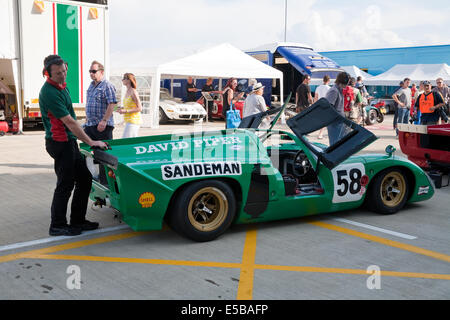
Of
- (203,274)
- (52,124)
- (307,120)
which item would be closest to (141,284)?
(203,274)

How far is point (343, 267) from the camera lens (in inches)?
157

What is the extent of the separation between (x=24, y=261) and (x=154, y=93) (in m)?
12.2

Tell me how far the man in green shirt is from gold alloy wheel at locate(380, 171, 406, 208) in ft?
10.7

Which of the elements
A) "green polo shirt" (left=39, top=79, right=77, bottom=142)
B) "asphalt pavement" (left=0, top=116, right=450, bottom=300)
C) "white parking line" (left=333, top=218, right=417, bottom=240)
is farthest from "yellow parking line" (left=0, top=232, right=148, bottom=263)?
"white parking line" (left=333, top=218, right=417, bottom=240)

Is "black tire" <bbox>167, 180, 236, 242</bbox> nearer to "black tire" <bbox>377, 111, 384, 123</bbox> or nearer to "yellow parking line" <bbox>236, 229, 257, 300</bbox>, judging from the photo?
"yellow parking line" <bbox>236, 229, 257, 300</bbox>

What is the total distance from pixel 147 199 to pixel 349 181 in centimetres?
236

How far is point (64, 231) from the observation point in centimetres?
470

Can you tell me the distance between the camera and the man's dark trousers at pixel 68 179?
4539mm

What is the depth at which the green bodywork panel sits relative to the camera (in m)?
4.18

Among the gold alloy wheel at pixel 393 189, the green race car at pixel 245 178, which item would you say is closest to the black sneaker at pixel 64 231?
the green race car at pixel 245 178

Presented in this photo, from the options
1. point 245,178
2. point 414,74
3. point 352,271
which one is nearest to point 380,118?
point 414,74

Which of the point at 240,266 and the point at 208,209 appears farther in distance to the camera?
the point at 208,209

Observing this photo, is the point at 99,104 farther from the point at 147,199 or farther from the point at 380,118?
the point at 380,118
